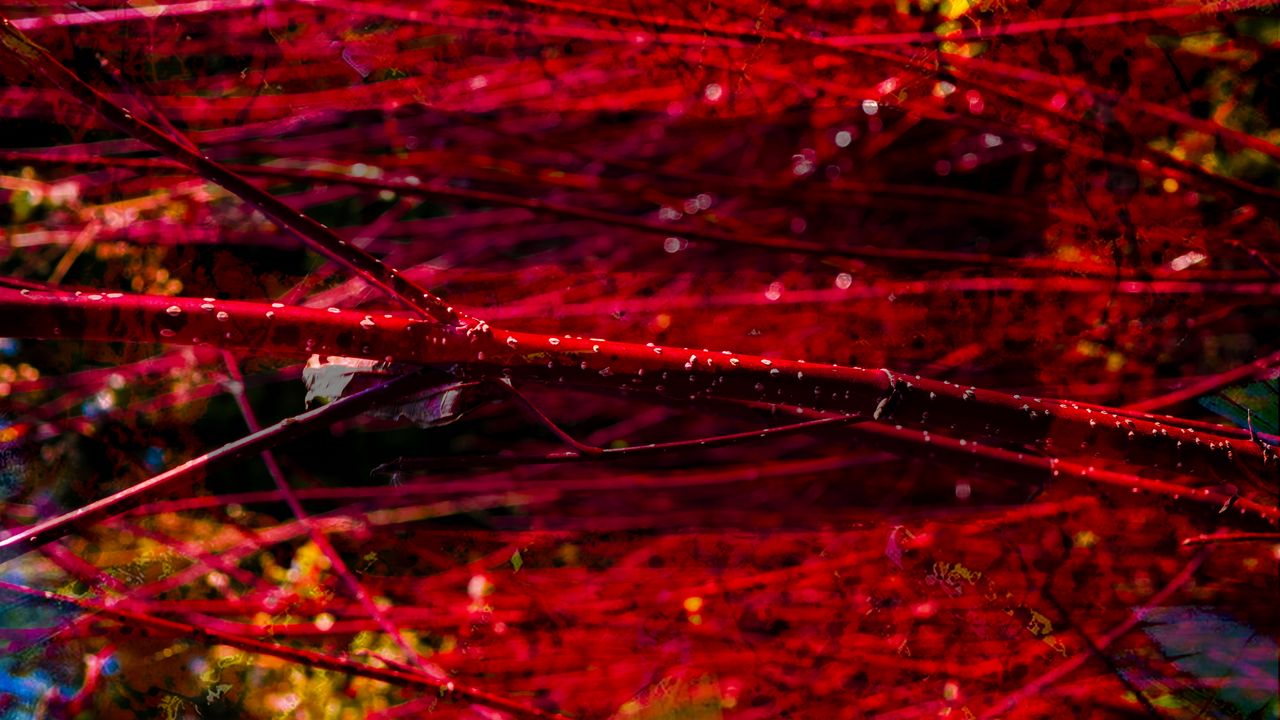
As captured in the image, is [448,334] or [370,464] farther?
[370,464]

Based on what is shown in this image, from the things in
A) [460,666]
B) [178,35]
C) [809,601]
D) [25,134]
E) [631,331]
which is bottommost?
[460,666]

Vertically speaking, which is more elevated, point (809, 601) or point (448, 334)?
point (448, 334)

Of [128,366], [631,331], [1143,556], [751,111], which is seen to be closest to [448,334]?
[631,331]

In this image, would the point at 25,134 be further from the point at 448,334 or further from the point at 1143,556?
the point at 1143,556

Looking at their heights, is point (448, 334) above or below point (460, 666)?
above

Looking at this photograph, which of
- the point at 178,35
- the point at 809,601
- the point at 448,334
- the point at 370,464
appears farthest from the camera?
the point at 370,464

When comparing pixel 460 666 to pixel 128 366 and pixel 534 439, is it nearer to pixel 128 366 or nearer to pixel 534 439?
pixel 534 439

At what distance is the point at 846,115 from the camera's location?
1182 millimetres

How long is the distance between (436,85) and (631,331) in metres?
0.40

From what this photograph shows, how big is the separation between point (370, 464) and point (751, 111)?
787 millimetres

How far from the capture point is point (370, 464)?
128 centimetres

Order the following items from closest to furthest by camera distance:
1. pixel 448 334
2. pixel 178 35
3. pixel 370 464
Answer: pixel 448 334 → pixel 178 35 → pixel 370 464

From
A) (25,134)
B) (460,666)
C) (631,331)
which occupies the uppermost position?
(25,134)

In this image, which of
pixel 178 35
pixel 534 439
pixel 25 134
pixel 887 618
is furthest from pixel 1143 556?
pixel 25 134
